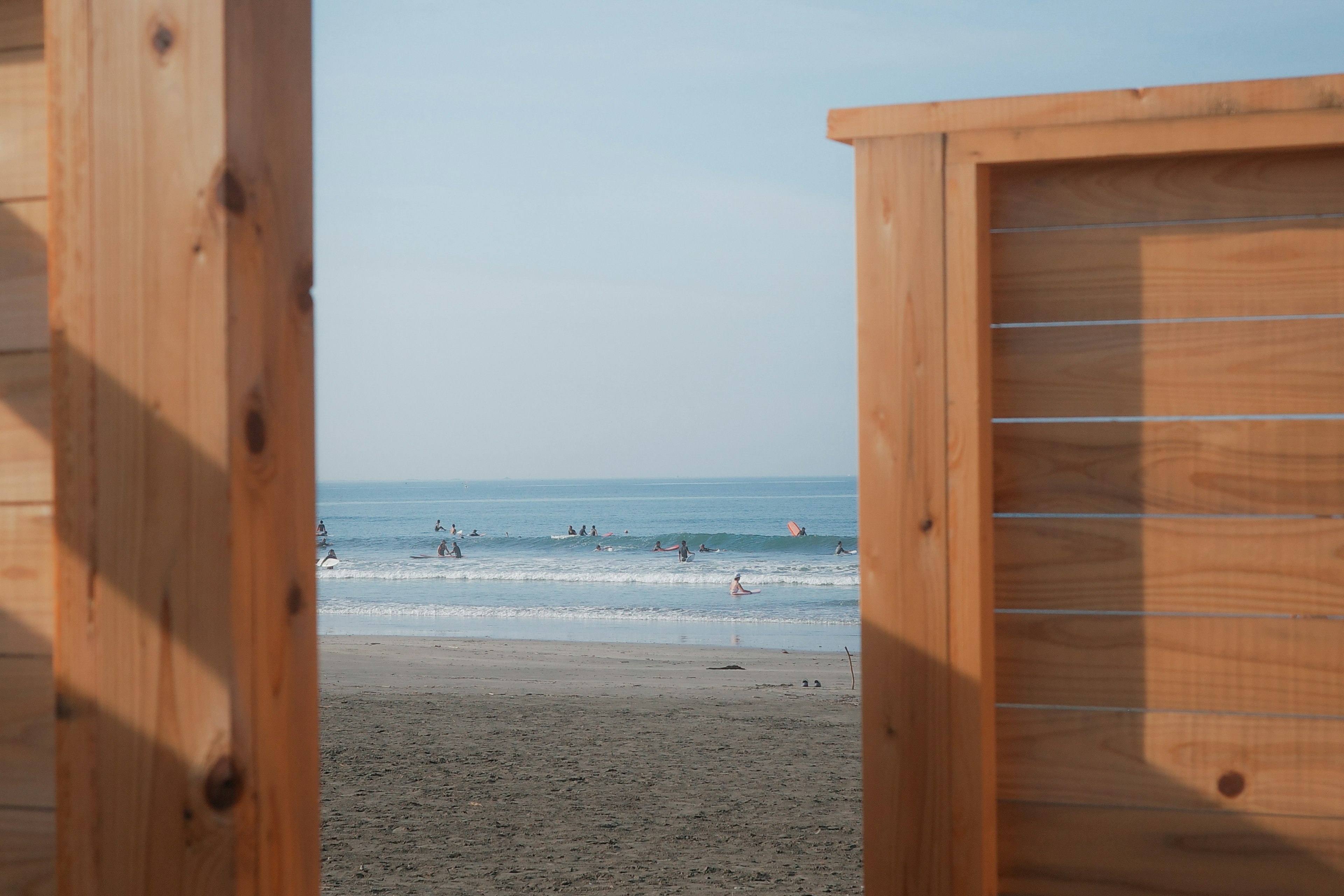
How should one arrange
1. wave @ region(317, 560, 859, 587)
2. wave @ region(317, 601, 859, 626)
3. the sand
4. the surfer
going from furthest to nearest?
wave @ region(317, 560, 859, 587), the surfer, wave @ region(317, 601, 859, 626), the sand

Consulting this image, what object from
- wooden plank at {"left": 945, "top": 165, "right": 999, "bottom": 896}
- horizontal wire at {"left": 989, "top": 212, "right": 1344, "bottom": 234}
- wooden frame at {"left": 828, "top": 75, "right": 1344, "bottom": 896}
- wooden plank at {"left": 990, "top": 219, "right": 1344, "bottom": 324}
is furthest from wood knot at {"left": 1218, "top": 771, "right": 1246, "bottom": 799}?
horizontal wire at {"left": 989, "top": 212, "right": 1344, "bottom": 234}

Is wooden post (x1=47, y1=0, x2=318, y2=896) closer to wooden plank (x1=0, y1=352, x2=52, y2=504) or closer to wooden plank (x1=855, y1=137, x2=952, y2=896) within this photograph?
wooden plank (x1=0, y1=352, x2=52, y2=504)

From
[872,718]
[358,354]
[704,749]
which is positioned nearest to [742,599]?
[704,749]

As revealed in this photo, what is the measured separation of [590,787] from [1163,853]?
13.9ft

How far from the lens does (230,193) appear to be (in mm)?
1104

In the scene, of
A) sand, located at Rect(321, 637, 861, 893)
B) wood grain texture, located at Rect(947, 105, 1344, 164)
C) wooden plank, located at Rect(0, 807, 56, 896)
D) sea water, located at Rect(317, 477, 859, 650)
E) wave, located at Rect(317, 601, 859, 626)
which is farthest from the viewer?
wave, located at Rect(317, 601, 859, 626)

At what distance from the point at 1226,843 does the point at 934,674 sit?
53cm

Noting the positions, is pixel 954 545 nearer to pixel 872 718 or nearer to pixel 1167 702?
pixel 872 718

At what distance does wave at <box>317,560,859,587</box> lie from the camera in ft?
70.4

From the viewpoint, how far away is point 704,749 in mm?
6516

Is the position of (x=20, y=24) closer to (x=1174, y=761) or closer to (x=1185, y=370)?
(x=1185, y=370)

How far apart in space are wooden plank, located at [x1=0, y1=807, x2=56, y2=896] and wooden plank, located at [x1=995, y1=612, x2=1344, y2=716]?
54.6 inches

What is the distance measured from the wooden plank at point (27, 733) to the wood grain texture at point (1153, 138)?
1.51 meters

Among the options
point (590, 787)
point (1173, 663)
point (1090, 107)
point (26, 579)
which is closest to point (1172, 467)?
point (1173, 663)
